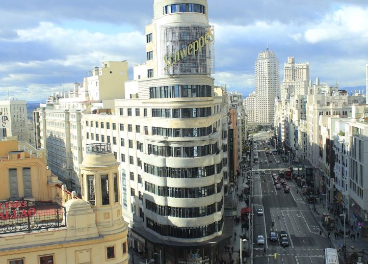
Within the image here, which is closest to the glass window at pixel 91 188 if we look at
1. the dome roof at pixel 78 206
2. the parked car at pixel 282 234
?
the dome roof at pixel 78 206

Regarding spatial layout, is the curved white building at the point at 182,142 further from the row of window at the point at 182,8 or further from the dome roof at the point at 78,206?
the dome roof at the point at 78,206

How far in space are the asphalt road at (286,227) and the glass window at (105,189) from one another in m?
36.5

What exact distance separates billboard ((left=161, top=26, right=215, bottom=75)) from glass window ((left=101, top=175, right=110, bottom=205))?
29.0 meters

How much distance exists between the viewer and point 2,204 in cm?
3928

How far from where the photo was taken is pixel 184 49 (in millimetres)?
65875

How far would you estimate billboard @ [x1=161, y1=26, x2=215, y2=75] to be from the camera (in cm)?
6569

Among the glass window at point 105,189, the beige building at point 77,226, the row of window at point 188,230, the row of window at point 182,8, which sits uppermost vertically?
the row of window at point 182,8

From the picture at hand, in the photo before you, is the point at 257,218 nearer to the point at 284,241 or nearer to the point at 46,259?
the point at 284,241

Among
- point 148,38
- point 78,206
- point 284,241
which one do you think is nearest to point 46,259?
point 78,206

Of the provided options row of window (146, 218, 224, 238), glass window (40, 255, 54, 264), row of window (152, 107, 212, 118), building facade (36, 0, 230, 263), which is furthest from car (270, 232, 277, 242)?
glass window (40, 255, 54, 264)

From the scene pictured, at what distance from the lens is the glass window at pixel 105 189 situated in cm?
4022

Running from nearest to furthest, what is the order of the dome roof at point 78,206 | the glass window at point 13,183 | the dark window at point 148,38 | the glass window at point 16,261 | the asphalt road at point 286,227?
the glass window at point 16,261, the dome roof at point 78,206, the glass window at point 13,183, the asphalt road at point 286,227, the dark window at point 148,38

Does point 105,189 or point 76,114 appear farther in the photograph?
point 76,114

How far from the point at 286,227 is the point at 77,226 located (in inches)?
2328
